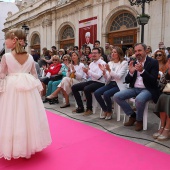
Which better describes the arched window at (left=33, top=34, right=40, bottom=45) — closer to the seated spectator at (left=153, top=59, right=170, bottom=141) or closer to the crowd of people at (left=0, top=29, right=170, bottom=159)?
the crowd of people at (left=0, top=29, right=170, bottom=159)

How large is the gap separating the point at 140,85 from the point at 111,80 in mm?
787

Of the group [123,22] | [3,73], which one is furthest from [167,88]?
[123,22]

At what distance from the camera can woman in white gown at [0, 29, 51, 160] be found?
96.3 inches

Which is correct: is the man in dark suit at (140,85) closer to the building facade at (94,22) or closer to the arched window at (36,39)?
the building facade at (94,22)

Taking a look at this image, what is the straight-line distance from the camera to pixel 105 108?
4.41 metres

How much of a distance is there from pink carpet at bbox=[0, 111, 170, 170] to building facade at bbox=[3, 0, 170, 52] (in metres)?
6.64

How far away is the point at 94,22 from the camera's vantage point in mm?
12062

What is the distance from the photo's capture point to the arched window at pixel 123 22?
1040 centimetres

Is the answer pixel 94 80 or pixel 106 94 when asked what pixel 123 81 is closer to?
pixel 106 94

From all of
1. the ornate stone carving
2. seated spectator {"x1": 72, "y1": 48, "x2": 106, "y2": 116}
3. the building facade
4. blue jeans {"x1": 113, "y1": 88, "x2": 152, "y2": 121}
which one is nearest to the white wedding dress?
blue jeans {"x1": 113, "y1": 88, "x2": 152, "y2": 121}

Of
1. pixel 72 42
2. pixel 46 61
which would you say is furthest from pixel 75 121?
pixel 72 42

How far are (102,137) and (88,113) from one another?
52.0 inches

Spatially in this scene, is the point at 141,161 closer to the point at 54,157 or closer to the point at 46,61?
the point at 54,157

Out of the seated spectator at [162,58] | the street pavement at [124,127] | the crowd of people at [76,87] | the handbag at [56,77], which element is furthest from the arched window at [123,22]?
the street pavement at [124,127]
